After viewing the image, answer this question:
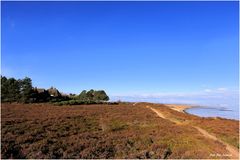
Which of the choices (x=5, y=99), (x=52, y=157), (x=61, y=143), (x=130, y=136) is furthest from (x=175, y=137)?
(x=5, y=99)

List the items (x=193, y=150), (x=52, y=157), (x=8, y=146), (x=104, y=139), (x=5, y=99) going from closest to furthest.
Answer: (x=52, y=157) < (x=8, y=146) < (x=193, y=150) < (x=104, y=139) < (x=5, y=99)

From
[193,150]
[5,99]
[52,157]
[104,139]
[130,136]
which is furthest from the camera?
[5,99]

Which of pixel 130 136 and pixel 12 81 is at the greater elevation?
pixel 12 81

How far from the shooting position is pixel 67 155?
1662 cm

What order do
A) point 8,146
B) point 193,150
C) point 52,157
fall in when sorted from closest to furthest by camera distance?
point 52,157, point 8,146, point 193,150

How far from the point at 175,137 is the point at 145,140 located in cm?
350

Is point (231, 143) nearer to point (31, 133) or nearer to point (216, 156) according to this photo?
point (216, 156)

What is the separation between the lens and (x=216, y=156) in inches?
720

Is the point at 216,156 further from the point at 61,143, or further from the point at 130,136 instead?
the point at 61,143

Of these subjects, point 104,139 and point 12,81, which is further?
point 12,81

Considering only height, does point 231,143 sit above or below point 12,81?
below

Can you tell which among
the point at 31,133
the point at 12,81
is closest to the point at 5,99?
the point at 12,81

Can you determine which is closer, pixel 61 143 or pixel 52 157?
pixel 52 157

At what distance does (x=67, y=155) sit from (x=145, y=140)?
7.18 meters
